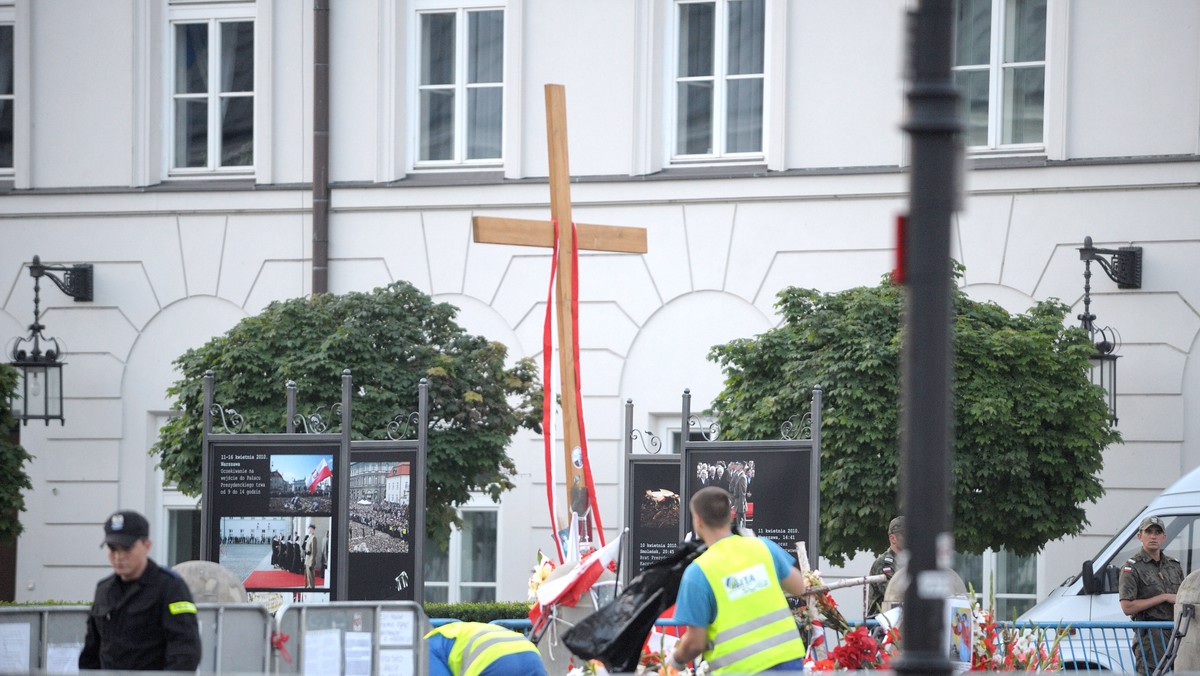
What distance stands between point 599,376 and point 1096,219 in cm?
634

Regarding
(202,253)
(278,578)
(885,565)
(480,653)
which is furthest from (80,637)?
(202,253)

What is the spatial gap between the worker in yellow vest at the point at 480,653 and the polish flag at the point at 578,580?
1.03 metres

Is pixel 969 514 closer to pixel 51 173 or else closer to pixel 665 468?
pixel 665 468

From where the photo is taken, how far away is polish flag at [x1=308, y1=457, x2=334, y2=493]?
12453 mm

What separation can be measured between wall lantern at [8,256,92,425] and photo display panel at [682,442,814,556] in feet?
31.9

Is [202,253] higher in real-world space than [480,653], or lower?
higher

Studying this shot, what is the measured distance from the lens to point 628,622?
7875mm

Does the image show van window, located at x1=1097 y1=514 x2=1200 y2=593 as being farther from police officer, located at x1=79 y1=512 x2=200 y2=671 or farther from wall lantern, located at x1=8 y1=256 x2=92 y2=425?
wall lantern, located at x1=8 y1=256 x2=92 y2=425

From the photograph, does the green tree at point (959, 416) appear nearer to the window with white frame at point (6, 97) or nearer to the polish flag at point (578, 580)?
the polish flag at point (578, 580)

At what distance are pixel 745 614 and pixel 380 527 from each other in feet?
18.8

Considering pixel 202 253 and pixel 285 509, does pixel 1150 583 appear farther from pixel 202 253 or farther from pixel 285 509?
pixel 202 253

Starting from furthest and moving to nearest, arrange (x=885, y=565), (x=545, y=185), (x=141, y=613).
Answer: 1. (x=545, y=185)
2. (x=885, y=565)
3. (x=141, y=613)

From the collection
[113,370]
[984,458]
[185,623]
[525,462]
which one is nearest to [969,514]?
[984,458]

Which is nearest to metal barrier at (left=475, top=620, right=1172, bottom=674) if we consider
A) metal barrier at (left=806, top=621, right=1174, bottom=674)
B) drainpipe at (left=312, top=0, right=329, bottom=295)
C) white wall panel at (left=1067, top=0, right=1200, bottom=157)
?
metal barrier at (left=806, top=621, right=1174, bottom=674)
